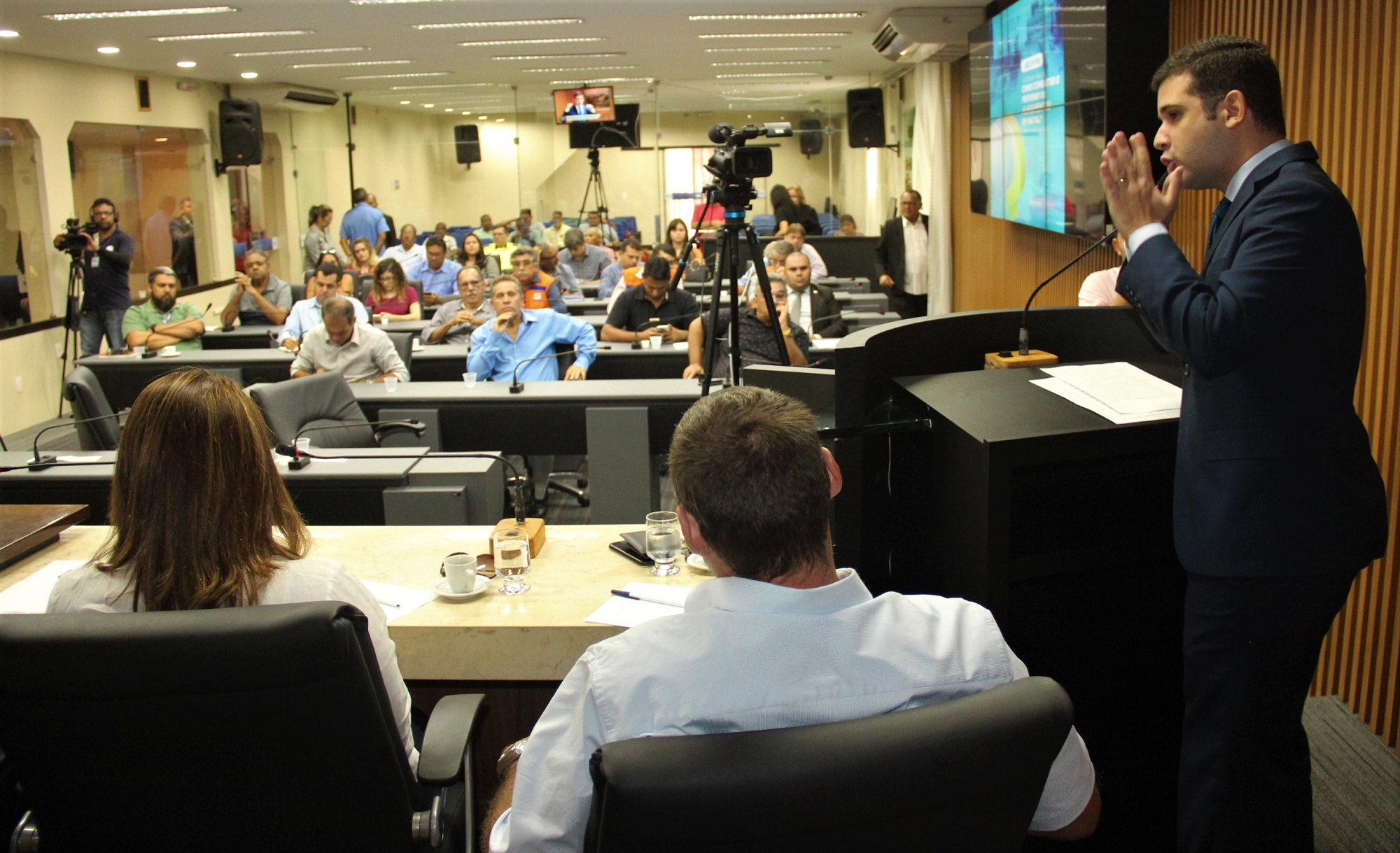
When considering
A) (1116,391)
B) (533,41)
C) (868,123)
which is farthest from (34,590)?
(868,123)

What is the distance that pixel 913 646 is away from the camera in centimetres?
112

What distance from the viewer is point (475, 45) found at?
944cm

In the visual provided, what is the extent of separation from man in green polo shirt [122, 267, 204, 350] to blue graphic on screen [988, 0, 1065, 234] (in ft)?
17.5

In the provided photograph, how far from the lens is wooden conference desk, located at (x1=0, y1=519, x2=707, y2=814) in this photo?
78.8 inches

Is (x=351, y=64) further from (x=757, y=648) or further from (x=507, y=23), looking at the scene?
(x=757, y=648)

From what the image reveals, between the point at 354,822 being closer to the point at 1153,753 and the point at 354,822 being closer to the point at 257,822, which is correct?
the point at 257,822

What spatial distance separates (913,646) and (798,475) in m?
0.22

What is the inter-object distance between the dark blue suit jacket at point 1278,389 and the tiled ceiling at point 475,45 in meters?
6.36

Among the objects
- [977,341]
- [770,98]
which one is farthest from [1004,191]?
[770,98]

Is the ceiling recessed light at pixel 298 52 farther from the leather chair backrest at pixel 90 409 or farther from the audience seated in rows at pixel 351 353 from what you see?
the leather chair backrest at pixel 90 409

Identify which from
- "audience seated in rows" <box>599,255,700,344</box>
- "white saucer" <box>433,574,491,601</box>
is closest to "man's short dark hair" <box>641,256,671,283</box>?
"audience seated in rows" <box>599,255,700,344</box>

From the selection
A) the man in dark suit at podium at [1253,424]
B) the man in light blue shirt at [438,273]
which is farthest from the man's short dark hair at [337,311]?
the man in dark suit at podium at [1253,424]

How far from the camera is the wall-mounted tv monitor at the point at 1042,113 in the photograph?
208 inches

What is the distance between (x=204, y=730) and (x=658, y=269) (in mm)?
5276
